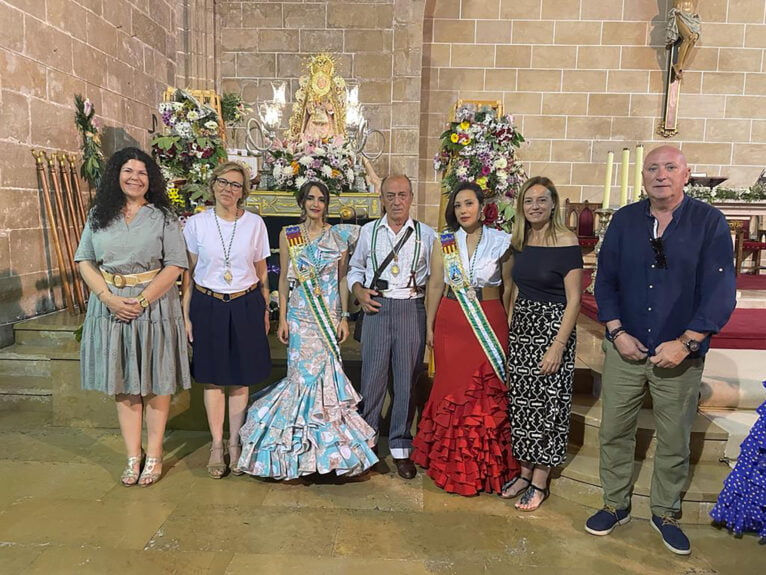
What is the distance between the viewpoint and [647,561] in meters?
2.49

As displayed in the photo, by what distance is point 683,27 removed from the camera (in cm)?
796

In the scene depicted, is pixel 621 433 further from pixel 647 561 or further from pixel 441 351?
pixel 441 351

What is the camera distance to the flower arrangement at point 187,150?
4.94 metres

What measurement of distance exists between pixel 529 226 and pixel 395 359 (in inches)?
41.1

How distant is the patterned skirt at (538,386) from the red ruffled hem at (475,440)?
12cm

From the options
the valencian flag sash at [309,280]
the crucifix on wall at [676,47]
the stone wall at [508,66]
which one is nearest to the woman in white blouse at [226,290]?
the valencian flag sash at [309,280]

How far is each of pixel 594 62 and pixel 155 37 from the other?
620cm

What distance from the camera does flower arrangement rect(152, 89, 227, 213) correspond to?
16.2ft

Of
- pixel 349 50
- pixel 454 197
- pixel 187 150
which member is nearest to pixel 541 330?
pixel 454 197

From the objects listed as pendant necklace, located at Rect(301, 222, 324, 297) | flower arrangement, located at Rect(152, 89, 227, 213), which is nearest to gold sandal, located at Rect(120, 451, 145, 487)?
pendant necklace, located at Rect(301, 222, 324, 297)

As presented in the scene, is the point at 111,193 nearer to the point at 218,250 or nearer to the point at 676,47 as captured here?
the point at 218,250

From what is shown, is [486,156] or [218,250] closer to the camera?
[218,250]

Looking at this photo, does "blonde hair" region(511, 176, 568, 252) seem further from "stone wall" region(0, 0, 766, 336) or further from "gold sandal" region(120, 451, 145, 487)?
"stone wall" region(0, 0, 766, 336)

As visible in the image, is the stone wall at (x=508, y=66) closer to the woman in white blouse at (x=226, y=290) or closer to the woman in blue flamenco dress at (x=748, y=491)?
the woman in white blouse at (x=226, y=290)
